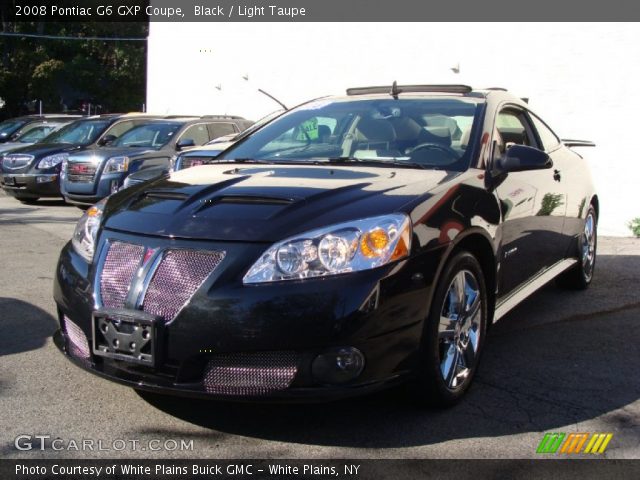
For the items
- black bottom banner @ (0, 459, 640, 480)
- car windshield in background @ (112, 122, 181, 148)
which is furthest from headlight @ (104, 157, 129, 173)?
black bottom banner @ (0, 459, 640, 480)

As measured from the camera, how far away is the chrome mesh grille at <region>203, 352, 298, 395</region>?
3.23 metres

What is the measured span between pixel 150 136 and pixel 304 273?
9405 millimetres

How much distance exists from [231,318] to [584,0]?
30.6 ft

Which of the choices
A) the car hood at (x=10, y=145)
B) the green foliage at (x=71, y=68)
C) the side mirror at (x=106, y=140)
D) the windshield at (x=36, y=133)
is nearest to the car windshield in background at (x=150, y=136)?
the side mirror at (x=106, y=140)

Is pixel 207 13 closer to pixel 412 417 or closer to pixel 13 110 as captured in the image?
pixel 412 417

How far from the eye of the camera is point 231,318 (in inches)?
125

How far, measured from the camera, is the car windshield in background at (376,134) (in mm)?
4480

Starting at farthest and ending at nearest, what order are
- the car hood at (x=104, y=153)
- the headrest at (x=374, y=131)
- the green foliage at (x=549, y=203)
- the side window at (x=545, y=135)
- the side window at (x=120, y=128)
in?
the side window at (x=120, y=128)
the car hood at (x=104, y=153)
the side window at (x=545, y=135)
the green foliage at (x=549, y=203)
the headrest at (x=374, y=131)

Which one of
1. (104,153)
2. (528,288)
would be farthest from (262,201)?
(104,153)

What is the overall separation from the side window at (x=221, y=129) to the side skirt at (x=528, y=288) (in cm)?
757

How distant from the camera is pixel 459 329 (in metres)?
3.88

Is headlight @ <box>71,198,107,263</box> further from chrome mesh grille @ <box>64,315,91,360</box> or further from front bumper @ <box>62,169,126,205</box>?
Result: front bumper @ <box>62,169,126,205</box>

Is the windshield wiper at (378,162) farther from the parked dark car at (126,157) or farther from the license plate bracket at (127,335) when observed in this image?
the parked dark car at (126,157)

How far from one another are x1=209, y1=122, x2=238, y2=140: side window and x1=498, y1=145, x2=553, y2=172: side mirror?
8516mm
